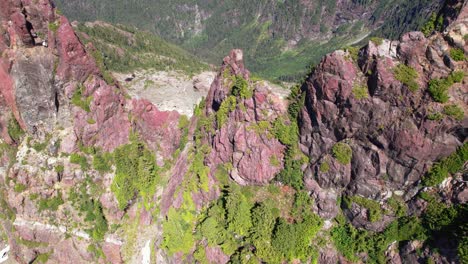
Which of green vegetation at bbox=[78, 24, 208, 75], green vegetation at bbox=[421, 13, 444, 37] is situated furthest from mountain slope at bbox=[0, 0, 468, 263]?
green vegetation at bbox=[78, 24, 208, 75]

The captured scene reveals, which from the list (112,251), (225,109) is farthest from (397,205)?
(112,251)

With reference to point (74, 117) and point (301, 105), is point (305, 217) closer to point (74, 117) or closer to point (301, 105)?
point (301, 105)

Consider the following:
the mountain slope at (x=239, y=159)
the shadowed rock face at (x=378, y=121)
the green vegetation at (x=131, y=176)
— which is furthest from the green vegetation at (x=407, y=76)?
the green vegetation at (x=131, y=176)

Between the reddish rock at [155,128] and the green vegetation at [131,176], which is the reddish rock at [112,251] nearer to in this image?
the green vegetation at [131,176]

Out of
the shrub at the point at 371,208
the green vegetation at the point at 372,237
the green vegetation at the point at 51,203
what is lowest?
the green vegetation at the point at 51,203

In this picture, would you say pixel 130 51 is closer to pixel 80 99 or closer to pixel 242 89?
pixel 80 99

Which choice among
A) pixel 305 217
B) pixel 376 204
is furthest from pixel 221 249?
pixel 376 204

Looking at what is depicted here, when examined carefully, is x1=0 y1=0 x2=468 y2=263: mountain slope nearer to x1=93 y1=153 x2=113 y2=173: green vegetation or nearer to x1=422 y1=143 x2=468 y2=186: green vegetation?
x1=422 y1=143 x2=468 y2=186: green vegetation
